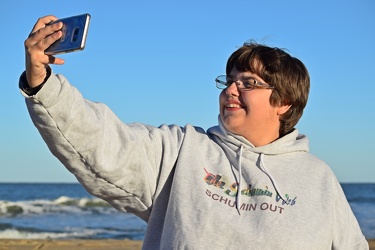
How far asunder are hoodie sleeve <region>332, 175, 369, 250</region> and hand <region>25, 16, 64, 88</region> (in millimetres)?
1465

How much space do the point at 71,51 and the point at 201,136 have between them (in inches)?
40.8

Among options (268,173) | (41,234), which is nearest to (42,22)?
(268,173)

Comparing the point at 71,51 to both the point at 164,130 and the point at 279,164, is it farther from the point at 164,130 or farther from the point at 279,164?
the point at 279,164

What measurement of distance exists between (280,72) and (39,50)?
1208 millimetres

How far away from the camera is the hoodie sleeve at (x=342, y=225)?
2.93 metres

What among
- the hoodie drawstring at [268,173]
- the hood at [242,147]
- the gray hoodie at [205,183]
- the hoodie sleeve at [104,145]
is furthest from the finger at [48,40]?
the hoodie drawstring at [268,173]

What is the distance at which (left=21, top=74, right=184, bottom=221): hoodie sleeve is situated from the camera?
216cm

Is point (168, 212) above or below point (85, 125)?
below

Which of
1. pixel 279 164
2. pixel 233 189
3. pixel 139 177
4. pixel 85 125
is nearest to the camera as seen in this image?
pixel 85 125

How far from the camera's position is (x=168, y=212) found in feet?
8.76

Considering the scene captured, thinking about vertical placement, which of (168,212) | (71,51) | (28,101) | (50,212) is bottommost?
(50,212)

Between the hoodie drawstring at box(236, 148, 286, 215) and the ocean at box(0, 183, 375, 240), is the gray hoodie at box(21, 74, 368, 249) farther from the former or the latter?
the ocean at box(0, 183, 375, 240)

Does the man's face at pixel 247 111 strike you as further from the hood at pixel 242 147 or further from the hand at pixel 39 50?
the hand at pixel 39 50

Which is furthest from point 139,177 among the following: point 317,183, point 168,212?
point 317,183
